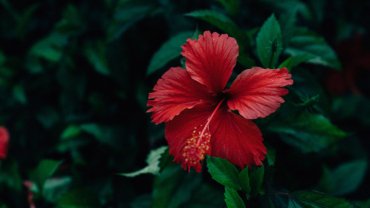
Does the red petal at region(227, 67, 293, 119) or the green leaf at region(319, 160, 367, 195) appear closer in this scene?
the red petal at region(227, 67, 293, 119)

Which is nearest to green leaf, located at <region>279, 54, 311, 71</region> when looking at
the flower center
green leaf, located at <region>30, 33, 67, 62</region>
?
the flower center

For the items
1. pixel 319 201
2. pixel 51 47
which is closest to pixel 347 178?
pixel 319 201

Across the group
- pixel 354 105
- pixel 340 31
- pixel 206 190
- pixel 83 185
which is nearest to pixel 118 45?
pixel 83 185

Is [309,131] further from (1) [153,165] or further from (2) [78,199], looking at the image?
(2) [78,199]

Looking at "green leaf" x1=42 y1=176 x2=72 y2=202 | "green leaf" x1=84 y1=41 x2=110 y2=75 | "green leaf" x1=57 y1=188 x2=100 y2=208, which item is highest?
"green leaf" x1=84 y1=41 x2=110 y2=75

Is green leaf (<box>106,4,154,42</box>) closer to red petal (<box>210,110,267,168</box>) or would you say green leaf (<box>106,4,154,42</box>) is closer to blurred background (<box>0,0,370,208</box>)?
blurred background (<box>0,0,370,208</box>)

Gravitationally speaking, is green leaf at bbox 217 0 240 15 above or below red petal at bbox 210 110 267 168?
above

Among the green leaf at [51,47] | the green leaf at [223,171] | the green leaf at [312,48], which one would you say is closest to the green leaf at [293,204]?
the green leaf at [223,171]
